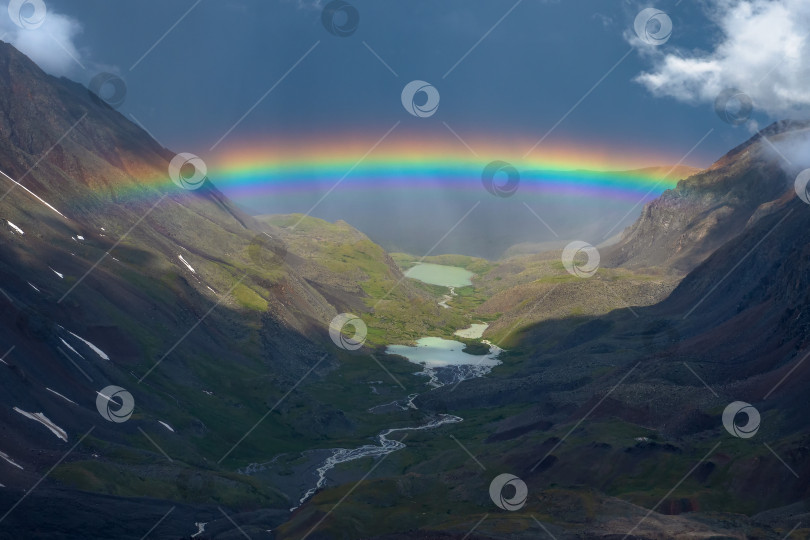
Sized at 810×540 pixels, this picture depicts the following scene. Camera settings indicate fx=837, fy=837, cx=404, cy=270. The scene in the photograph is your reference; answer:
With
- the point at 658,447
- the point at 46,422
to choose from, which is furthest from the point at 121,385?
the point at 658,447

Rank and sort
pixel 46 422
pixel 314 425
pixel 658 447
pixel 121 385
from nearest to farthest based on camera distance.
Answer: pixel 46 422 < pixel 658 447 < pixel 121 385 < pixel 314 425

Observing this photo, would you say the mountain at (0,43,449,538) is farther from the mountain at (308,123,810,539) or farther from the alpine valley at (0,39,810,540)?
the mountain at (308,123,810,539)

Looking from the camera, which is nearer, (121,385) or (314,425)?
(121,385)

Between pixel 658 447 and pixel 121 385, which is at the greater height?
pixel 658 447

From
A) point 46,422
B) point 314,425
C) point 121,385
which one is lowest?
point 46,422

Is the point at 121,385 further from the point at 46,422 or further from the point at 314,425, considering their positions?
the point at 314,425

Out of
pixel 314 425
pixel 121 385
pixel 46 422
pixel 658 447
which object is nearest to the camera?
pixel 46 422

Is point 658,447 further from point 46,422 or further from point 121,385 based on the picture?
point 121,385

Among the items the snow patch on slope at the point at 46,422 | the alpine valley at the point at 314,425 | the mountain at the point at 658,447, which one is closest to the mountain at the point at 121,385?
the snow patch on slope at the point at 46,422

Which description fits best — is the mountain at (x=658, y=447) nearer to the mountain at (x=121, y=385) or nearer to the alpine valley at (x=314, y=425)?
the alpine valley at (x=314, y=425)

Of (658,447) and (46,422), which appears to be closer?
(46,422)

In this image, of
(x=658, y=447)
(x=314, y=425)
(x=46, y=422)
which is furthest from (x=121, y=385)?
(x=658, y=447)

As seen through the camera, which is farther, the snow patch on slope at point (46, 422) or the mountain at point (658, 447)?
the snow patch on slope at point (46, 422)
